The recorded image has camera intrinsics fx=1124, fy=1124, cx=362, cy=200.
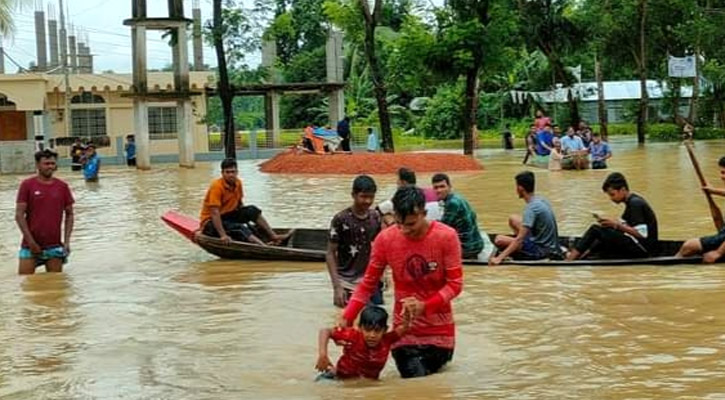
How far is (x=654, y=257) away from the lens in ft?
41.0

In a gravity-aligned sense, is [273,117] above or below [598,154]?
above

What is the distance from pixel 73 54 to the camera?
63.8 metres

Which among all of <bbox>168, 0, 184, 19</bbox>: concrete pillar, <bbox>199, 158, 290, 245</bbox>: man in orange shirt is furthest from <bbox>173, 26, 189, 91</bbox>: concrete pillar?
<bbox>199, 158, 290, 245</bbox>: man in orange shirt

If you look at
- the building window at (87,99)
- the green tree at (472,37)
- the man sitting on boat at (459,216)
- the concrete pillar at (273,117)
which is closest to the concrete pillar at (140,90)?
the concrete pillar at (273,117)

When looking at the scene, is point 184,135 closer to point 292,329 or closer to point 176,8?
point 176,8

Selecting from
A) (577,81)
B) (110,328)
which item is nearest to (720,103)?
(577,81)

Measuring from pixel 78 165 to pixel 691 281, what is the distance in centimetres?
3429

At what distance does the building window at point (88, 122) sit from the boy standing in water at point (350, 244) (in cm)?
4377

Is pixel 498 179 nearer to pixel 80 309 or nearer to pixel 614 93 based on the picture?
pixel 80 309

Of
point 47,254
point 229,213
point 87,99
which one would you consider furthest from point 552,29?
point 47,254

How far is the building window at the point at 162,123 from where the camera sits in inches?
2050

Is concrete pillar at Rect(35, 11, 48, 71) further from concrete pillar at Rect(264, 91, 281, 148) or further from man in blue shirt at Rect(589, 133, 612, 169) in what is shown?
man in blue shirt at Rect(589, 133, 612, 169)

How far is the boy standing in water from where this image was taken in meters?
9.12

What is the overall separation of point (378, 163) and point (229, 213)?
805 inches
